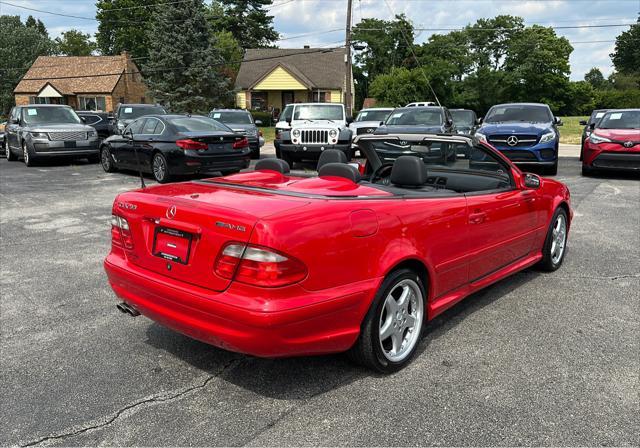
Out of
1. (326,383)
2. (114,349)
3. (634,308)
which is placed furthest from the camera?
(634,308)

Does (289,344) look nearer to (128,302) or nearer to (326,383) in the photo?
(326,383)

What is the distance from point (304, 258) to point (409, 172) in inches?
57.1

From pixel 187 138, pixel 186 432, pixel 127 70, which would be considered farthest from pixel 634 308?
pixel 127 70

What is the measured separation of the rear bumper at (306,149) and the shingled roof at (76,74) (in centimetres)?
4306

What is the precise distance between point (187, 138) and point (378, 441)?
9644mm

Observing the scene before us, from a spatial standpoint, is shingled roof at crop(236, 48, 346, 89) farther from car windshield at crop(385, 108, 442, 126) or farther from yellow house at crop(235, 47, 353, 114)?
car windshield at crop(385, 108, 442, 126)

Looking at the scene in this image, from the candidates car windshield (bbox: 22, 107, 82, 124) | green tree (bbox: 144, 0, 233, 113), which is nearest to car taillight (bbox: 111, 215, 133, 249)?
car windshield (bbox: 22, 107, 82, 124)

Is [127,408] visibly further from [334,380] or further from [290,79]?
[290,79]

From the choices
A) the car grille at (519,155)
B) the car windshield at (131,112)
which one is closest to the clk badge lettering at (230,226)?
the car grille at (519,155)

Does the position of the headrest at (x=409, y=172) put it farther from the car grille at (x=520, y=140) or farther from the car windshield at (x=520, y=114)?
the car windshield at (x=520, y=114)

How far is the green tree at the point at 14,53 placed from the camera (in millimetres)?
66188

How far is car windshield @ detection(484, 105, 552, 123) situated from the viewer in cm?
1409

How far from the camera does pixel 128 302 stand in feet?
11.3

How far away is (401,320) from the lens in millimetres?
3412
